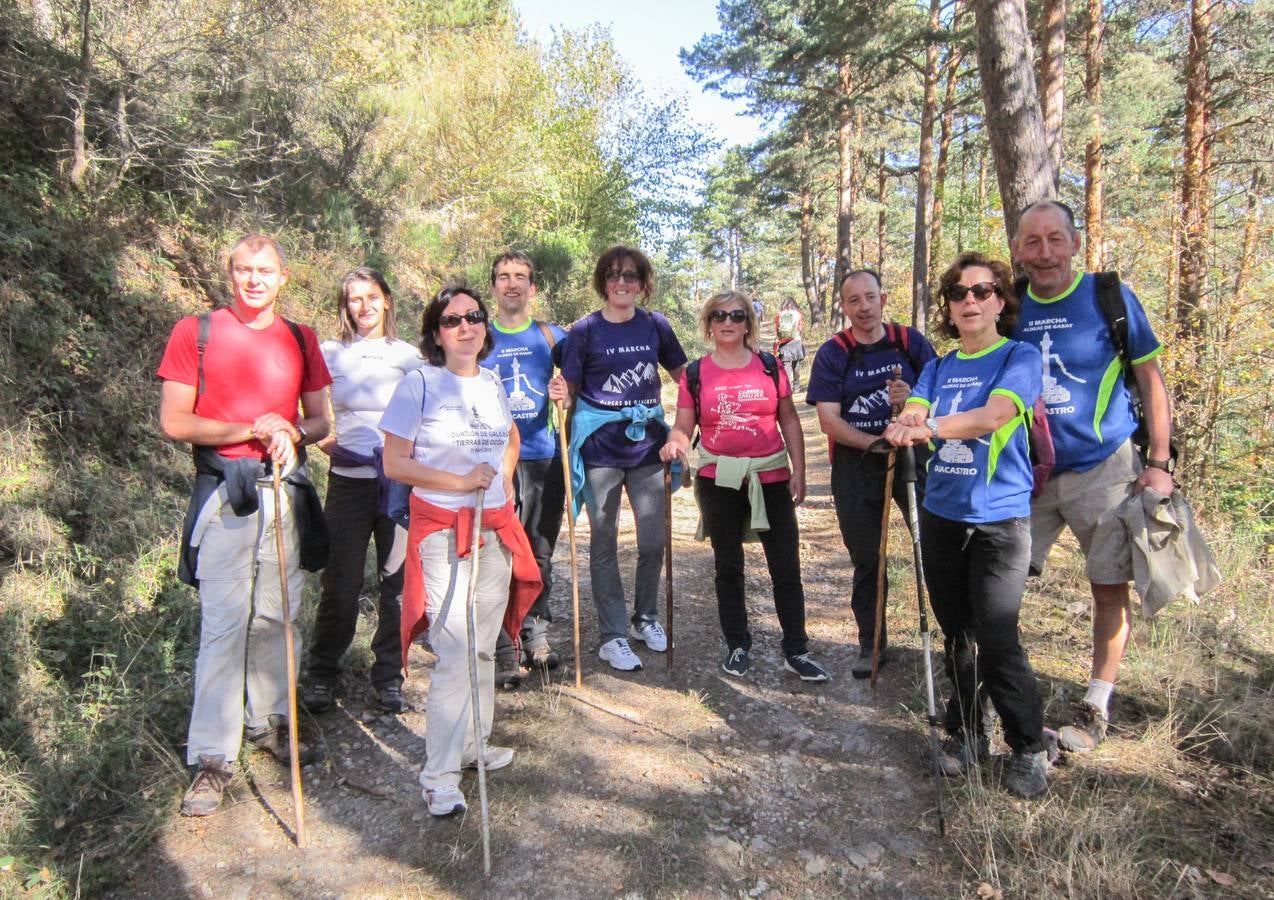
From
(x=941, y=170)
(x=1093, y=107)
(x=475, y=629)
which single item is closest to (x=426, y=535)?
(x=475, y=629)

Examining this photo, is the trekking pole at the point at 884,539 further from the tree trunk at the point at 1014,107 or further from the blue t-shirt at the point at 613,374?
the tree trunk at the point at 1014,107

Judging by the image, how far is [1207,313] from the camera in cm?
602

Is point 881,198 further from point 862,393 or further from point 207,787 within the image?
point 207,787

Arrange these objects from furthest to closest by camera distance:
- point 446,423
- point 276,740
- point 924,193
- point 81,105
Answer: point 924,193, point 81,105, point 276,740, point 446,423

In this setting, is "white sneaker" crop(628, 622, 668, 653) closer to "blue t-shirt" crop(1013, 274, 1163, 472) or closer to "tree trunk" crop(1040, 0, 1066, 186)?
"blue t-shirt" crop(1013, 274, 1163, 472)

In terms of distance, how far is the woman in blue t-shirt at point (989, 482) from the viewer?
290 centimetres

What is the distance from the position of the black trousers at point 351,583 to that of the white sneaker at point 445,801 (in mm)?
894

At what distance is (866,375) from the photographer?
3.91 metres

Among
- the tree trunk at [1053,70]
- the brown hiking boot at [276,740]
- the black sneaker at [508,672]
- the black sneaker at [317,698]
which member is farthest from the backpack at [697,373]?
the tree trunk at [1053,70]

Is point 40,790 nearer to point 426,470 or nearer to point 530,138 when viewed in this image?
point 426,470

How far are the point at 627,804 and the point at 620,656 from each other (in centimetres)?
119

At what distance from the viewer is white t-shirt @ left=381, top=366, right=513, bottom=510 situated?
296 centimetres

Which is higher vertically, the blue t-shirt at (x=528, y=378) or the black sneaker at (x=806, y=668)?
the blue t-shirt at (x=528, y=378)

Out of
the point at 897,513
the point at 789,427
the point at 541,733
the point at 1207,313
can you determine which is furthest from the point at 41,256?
the point at 1207,313
